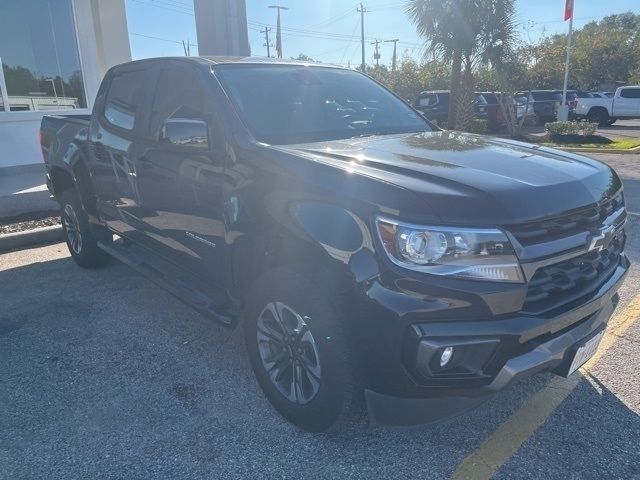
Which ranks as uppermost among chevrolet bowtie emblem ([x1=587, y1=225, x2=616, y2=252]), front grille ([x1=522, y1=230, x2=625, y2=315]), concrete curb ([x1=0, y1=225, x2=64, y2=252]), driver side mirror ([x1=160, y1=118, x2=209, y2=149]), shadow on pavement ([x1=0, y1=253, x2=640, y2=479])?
driver side mirror ([x1=160, y1=118, x2=209, y2=149])

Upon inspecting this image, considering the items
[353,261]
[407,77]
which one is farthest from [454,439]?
[407,77]

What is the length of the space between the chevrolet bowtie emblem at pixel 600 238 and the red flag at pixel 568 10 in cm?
1887

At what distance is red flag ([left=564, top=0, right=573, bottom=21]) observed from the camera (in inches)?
717

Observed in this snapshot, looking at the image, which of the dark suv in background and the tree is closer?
the dark suv in background

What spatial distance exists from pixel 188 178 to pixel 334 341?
5.03 feet

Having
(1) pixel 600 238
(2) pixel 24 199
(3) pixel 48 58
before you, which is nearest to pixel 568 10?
(3) pixel 48 58

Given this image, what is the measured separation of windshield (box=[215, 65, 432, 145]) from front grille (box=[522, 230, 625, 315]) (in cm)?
153

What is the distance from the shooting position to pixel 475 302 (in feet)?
6.89

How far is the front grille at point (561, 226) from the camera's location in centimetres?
218

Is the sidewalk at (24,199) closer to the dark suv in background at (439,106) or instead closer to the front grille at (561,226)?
the front grille at (561,226)

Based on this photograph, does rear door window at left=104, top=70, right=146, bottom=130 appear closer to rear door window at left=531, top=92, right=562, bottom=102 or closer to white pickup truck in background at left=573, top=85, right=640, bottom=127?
rear door window at left=531, top=92, right=562, bottom=102

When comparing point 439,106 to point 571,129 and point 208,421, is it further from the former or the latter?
point 208,421

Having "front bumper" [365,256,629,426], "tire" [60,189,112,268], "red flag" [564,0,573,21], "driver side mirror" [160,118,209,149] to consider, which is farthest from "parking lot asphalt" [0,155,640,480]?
"red flag" [564,0,573,21]

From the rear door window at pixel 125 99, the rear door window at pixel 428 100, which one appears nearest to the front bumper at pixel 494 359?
the rear door window at pixel 125 99
